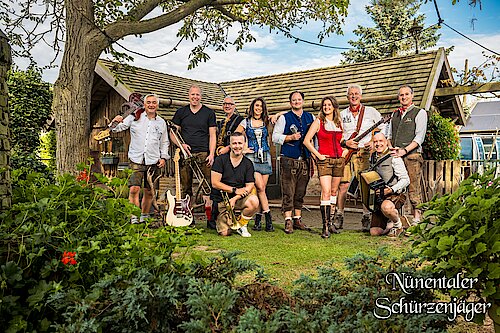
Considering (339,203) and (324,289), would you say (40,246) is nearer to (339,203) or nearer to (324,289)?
(324,289)

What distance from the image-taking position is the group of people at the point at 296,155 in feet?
22.6

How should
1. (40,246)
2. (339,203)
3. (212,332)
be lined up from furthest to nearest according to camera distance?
(339,203) < (40,246) < (212,332)

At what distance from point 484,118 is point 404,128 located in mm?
17527

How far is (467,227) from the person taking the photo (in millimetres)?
2697

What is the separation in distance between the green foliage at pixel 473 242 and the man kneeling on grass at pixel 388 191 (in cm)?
382

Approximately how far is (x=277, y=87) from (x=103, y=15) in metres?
5.71

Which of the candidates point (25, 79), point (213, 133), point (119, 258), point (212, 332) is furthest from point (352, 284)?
point (25, 79)

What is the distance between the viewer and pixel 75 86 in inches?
260

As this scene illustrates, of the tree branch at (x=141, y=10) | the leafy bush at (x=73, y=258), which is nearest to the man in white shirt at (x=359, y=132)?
the tree branch at (x=141, y=10)

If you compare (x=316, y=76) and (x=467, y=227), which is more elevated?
(x=316, y=76)

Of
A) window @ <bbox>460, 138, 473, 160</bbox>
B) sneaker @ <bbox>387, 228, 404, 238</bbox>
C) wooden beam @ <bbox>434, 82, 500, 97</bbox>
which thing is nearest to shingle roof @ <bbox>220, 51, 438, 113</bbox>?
wooden beam @ <bbox>434, 82, 500, 97</bbox>

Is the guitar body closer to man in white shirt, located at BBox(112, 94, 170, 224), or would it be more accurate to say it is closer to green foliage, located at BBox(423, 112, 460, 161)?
man in white shirt, located at BBox(112, 94, 170, 224)

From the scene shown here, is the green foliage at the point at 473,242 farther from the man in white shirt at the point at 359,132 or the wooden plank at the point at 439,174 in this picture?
the wooden plank at the point at 439,174

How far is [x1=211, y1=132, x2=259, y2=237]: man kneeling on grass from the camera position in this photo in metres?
6.86
